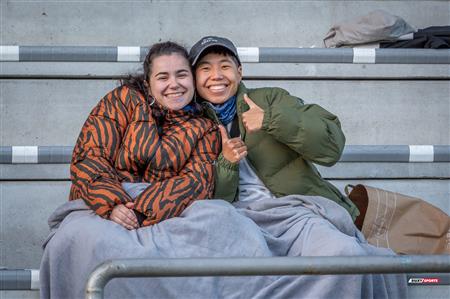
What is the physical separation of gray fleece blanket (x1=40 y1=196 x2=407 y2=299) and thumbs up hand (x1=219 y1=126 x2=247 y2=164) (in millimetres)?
211

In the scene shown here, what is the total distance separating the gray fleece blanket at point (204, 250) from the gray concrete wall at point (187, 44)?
91cm

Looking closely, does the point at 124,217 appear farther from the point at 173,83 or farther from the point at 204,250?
the point at 173,83

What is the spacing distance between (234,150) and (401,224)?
787 mm

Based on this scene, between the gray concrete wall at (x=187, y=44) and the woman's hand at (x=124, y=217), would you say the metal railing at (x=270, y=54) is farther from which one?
the woman's hand at (x=124, y=217)

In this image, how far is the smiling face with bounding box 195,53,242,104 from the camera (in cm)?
346

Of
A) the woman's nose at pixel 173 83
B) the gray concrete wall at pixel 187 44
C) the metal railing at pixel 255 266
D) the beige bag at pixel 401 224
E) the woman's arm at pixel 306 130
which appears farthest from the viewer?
the gray concrete wall at pixel 187 44

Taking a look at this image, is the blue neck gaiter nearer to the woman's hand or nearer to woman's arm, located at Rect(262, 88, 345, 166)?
woman's arm, located at Rect(262, 88, 345, 166)

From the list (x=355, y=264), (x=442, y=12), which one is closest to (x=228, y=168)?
(x=355, y=264)

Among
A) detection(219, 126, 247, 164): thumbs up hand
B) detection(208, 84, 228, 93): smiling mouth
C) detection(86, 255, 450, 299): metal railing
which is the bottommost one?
detection(86, 255, 450, 299): metal railing

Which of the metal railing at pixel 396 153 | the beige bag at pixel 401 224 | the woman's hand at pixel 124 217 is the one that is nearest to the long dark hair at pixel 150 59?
the woman's hand at pixel 124 217

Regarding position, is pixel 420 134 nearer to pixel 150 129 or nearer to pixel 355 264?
pixel 150 129

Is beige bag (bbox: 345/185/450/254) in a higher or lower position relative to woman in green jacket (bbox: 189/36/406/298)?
lower

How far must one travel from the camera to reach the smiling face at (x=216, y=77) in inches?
136
